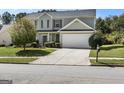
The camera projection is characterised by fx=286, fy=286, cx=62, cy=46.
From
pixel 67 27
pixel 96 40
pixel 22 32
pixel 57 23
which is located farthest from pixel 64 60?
pixel 57 23

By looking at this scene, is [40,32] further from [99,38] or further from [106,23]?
[106,23]

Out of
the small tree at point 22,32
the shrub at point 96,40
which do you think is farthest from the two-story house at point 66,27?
the small tree at point 22,32

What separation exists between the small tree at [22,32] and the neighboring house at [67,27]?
26.2 ft

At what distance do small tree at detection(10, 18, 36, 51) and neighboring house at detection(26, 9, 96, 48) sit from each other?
26.2 ft

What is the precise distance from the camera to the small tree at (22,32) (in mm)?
26453

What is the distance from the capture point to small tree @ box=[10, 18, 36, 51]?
26.5 m

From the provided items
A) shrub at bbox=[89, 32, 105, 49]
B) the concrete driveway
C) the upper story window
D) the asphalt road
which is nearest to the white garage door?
A: shrub at bbox=[89, 32, 105, 49]

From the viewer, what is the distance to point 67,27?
36.2 meters

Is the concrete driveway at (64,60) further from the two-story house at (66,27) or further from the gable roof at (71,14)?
the gable roof at (71,14)

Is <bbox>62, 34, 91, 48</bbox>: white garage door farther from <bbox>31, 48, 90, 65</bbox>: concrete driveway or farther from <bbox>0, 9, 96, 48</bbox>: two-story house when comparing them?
<bbox>31, 48, 90, 65</bbox>: concrete driveway

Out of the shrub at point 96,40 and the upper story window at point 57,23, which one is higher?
the upper story window at point 57,23

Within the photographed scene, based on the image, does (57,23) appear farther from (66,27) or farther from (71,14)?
(66,27)

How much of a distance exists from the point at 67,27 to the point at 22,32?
10733mm
